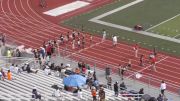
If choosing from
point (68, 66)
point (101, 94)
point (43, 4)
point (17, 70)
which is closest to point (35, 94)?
point (101, 94)

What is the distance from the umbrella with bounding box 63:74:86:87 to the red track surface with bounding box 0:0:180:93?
5530mm

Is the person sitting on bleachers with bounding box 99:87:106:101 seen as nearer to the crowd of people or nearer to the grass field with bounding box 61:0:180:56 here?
the crowd of people

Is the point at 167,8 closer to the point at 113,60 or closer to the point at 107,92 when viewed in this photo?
the point at 113,60

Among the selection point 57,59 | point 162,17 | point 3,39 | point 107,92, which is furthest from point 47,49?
point 162,17

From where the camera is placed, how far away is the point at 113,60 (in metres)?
34.8

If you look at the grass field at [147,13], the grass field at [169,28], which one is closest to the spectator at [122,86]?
the grass field at [169,28]

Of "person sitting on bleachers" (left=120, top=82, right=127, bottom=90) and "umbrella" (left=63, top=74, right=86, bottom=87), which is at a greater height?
"umbrella" (left=63, top=74, right=86, bottom=87)

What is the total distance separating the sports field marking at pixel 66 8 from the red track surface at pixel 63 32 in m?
0.67

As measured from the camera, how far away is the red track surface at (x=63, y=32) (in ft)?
108

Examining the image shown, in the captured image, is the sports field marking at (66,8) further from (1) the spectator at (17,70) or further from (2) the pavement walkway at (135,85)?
(1) the spectator at (17,70)

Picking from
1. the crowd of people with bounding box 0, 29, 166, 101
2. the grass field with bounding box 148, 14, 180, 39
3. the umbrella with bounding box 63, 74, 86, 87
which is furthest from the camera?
the grass field with bounding box 148, 14, 180, 39

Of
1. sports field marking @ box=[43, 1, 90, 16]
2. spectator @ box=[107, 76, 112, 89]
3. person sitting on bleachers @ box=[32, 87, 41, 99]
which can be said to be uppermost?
sports field marking @ box=[43, 1, 90, 16]

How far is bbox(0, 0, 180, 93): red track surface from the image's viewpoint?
108ft

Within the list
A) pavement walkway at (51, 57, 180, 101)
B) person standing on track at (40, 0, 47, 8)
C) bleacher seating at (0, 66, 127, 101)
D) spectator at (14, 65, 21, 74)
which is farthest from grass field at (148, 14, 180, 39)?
spectator at (14, 65, 21, 74)
